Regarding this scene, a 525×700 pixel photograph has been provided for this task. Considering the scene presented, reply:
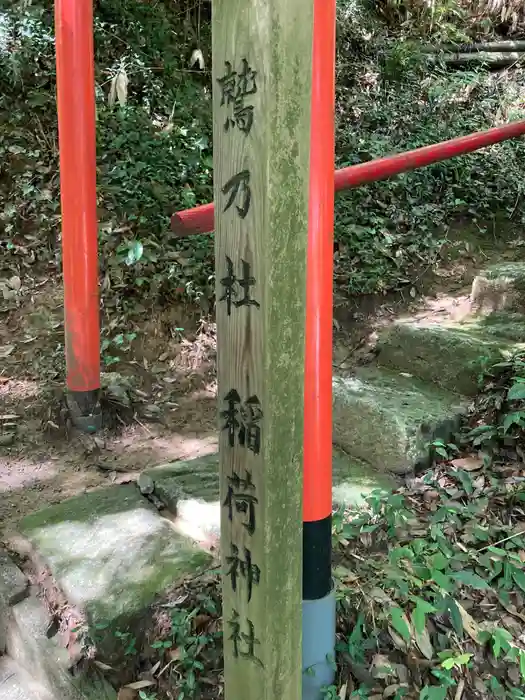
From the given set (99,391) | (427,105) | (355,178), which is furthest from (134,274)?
(427,105)

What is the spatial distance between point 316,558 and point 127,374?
2228 mm

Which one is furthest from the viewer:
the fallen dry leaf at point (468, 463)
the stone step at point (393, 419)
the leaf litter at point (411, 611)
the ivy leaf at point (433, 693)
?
the stone step at point (393, 419)

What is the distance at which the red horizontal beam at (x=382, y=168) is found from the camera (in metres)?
1.93

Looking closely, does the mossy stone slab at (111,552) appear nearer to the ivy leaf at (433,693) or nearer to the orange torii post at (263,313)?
the orange torii post at (263,313)

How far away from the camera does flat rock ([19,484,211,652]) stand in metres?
1.86

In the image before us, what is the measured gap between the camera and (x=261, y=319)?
1119 mm

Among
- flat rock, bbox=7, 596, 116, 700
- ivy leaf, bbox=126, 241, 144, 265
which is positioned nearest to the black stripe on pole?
flat rock, bbox=7, 596, 116, 700

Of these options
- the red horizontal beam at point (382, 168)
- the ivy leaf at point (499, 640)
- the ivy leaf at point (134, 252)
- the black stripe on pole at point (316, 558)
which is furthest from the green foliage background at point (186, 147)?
the ivy leaf at point (499, 640)

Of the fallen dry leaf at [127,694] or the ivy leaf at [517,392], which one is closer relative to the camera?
the fallen dry leaf at [127,694]

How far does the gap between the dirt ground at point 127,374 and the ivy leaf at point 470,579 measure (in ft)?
5.10

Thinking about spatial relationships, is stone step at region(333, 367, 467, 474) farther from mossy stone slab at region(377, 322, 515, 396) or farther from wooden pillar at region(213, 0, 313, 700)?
wooden pillar at region(213, 0, 313, 700)

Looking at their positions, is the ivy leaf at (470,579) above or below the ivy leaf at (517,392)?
below

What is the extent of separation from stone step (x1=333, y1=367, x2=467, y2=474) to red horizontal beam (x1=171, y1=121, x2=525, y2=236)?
1021 millimetres

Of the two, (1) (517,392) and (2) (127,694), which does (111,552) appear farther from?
(1) (517,392)
